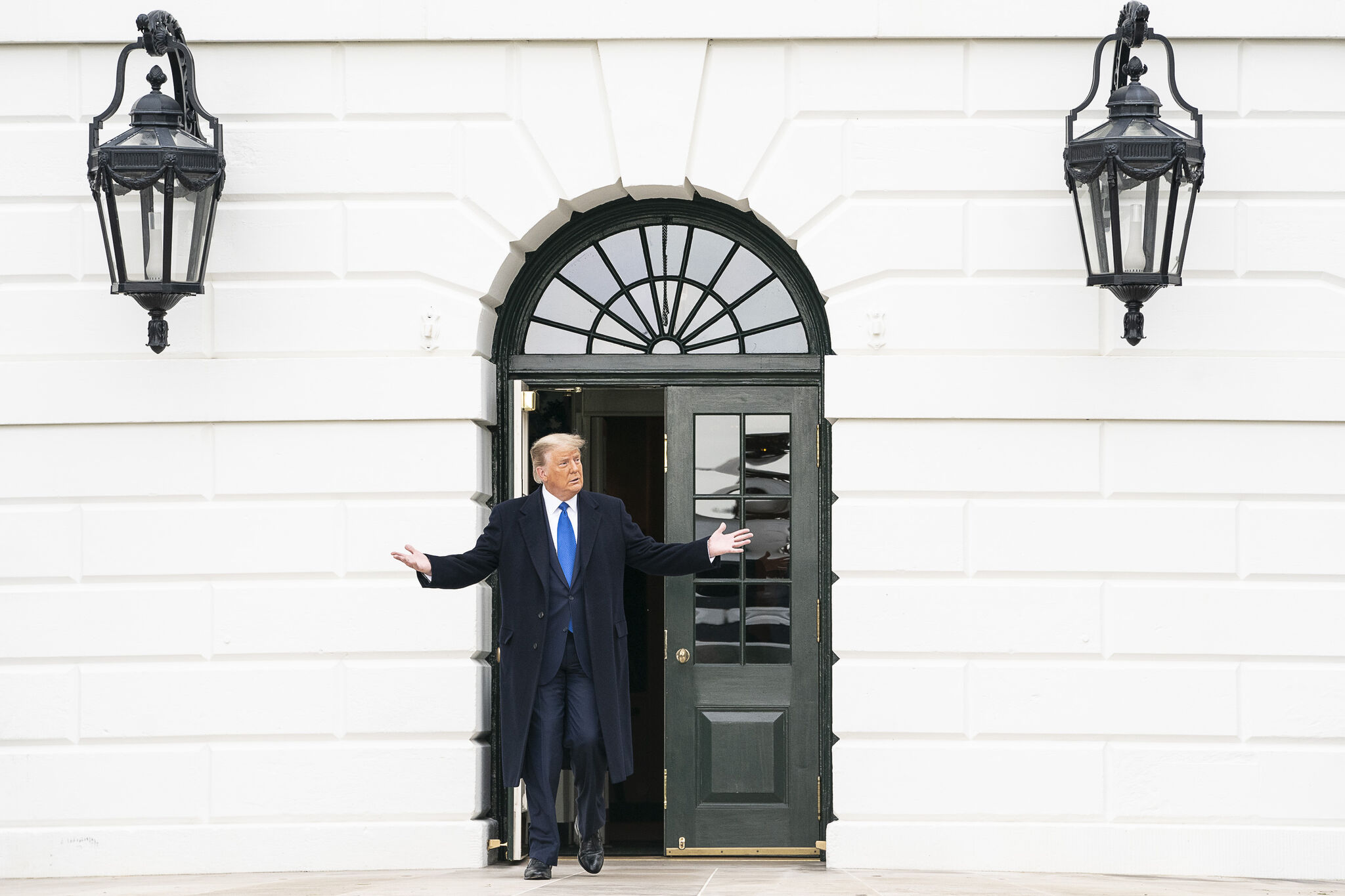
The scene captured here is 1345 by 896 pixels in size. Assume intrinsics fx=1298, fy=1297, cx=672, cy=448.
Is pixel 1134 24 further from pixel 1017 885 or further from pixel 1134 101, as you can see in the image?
pixel 1017 885

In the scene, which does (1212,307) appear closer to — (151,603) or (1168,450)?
(1168,450)

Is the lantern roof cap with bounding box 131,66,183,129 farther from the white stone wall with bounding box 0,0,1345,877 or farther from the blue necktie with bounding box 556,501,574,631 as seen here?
the blue necktie with bounding box 556,501,574,631

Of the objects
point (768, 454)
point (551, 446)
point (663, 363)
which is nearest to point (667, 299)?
point (663, 363)

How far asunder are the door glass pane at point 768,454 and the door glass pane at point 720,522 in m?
0.13

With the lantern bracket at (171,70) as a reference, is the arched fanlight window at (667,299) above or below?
below

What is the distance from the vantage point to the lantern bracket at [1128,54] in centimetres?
563

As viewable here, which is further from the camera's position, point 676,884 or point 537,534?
point 537,534

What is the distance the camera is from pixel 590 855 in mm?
5531

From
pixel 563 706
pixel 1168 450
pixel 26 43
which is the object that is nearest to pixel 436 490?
pixel 563 706

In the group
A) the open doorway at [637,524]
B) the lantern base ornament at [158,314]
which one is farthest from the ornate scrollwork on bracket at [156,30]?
the open doorway at [637,524]

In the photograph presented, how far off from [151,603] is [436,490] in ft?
4.64

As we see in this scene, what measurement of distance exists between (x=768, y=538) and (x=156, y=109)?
336 cm

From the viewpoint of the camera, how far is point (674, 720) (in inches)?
243

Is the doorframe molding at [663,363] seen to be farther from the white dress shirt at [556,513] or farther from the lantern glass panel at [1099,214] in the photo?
the lantern glass panel at [1099,214]
